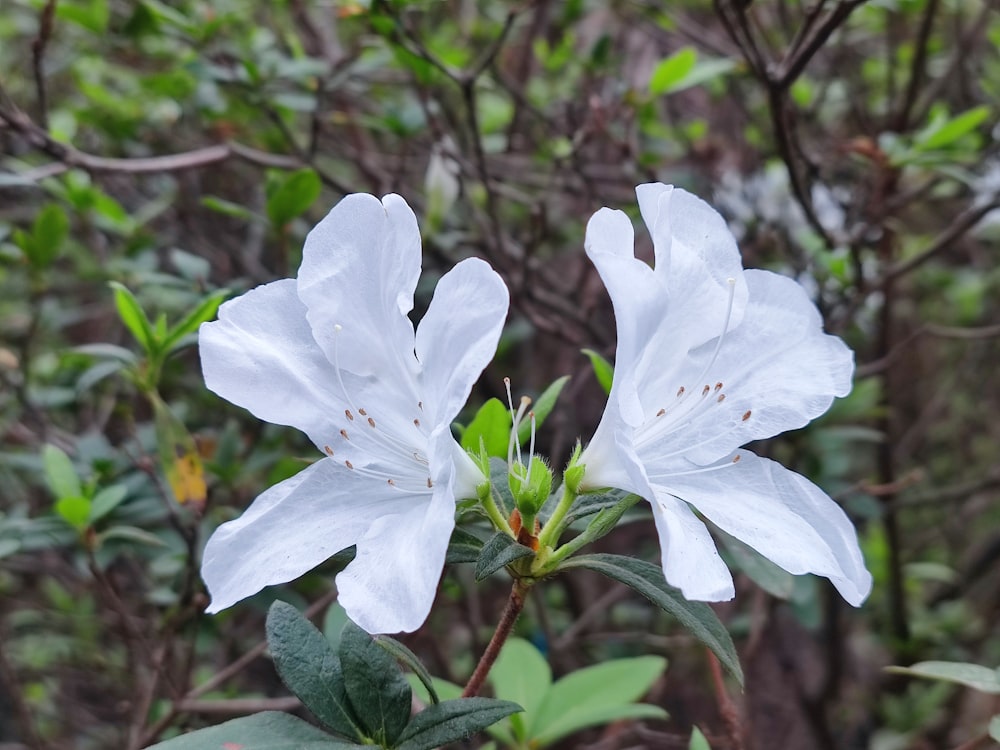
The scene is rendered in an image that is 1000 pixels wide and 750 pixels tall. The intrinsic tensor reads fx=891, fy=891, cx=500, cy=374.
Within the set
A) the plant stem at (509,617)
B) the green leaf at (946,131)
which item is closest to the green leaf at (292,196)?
the plant stem at (509,617)

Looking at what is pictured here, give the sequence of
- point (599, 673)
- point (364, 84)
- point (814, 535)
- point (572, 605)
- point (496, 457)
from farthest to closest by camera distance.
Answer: point (364, 84) → point (572, 605) → point (599, 673) → point (496, 457) → point (814, 535)

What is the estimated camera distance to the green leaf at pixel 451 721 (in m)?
0.87

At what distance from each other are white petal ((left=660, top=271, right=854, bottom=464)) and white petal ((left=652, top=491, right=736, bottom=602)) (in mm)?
164

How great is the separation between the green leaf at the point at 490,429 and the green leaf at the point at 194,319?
1.55 ft

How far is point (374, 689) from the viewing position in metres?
0.90

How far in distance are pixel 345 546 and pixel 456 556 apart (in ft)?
0.39

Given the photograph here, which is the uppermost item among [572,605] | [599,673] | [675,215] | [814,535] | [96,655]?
[675,215]

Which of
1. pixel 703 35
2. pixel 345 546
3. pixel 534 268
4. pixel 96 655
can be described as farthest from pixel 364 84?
pixel 345 546

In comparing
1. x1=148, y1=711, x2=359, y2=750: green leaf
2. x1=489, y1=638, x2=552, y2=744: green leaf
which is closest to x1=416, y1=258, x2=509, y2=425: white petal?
x1=148, y1=711, x2=359, y2=750: green leaf

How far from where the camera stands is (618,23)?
11.5ft

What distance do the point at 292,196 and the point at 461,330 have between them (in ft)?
2.90

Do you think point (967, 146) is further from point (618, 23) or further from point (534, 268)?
point (618, 23)

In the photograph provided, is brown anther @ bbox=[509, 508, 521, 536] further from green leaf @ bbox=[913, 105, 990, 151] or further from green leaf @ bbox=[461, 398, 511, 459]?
green leaf @ bbox=[913, 105, 990, 151]

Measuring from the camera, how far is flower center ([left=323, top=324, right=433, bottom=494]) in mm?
989
